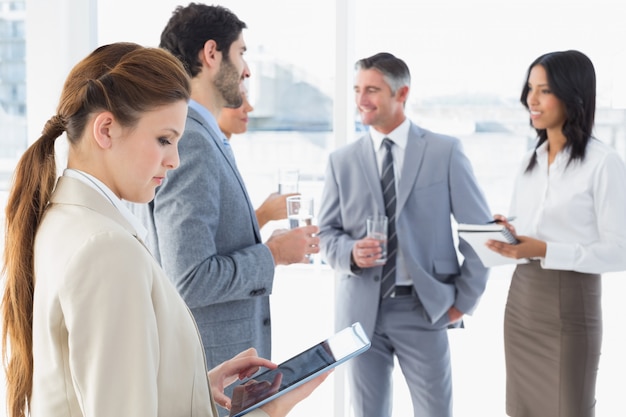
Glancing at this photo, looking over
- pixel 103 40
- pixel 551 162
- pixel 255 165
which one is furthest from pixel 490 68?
pixel 103 40

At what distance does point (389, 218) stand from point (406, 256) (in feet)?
0.60

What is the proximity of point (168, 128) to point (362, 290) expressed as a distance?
1908mm

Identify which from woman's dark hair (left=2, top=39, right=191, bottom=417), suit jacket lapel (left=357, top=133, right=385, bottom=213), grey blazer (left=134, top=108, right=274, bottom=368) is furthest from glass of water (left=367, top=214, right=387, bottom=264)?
woman's dark hair (left=2, top=39, right=191, bottom=417)

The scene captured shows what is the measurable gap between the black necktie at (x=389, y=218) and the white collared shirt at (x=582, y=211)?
0.55m

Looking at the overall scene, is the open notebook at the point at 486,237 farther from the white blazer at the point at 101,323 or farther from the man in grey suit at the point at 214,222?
the white blazer at the point at 101,323

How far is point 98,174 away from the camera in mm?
1217

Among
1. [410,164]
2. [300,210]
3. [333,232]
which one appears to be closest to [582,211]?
[410,164]

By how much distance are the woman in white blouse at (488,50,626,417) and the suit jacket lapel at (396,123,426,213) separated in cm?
39

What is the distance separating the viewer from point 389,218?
3.05m

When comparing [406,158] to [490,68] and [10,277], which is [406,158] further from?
[10,277]

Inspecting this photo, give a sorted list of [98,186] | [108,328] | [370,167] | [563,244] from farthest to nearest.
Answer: [370,167] → [563,244] → [98,186] → [108,328]

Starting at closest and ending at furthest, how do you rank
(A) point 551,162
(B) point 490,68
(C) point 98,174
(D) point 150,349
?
(D) point 150,349, (C) point 98,174, (A) point 551,162, (B) point 490,68

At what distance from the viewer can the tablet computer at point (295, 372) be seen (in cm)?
126

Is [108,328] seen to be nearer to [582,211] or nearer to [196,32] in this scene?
[196,32]
